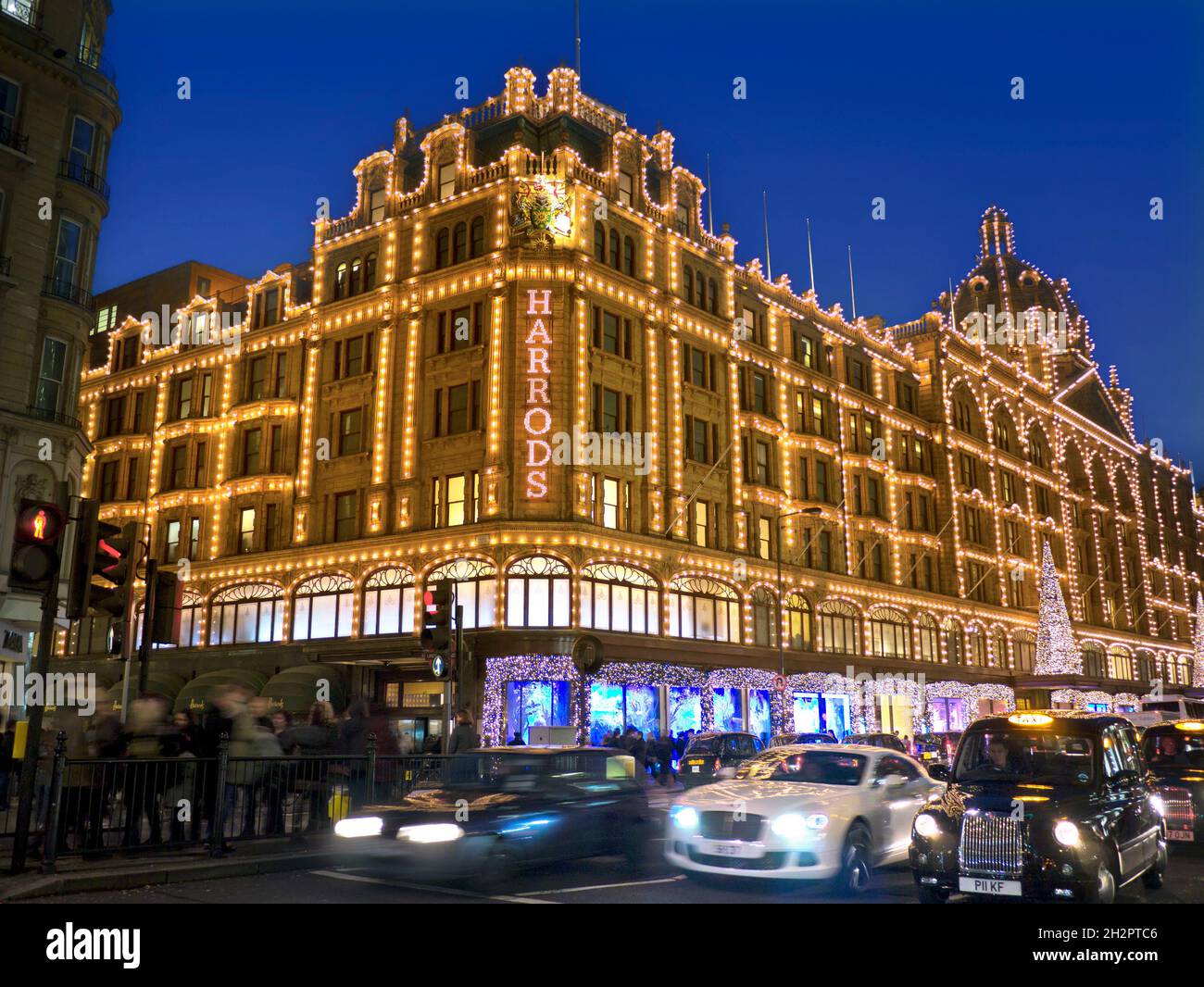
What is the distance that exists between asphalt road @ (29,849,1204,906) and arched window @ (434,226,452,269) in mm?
32500

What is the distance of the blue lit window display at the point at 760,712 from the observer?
43.7 meters

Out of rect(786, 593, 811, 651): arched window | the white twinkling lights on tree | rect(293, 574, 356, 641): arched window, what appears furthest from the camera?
the white twinkling lights on tree

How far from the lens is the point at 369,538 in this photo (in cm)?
4069

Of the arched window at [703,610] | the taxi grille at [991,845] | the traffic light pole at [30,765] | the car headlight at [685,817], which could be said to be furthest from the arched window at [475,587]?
the taxi grille at [991,845]

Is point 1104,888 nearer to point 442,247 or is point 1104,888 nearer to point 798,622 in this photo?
point 442,247

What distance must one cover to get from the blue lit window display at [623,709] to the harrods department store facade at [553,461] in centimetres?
12

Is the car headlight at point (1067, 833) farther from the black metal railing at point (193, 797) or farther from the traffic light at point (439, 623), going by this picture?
the traffic light at point (439, 623)

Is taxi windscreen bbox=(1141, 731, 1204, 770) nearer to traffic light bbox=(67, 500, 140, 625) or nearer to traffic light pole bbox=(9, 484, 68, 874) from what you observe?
traffic light bbox=(67, 500, 140, 625)

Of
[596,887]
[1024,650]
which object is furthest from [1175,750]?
[1024,650]

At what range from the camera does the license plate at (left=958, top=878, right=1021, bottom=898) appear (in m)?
9.94

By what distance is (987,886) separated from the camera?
10047 millimetres

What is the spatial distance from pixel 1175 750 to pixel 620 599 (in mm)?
23269

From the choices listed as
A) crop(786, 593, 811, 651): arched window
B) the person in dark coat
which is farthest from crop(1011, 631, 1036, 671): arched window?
the person in dark coat
